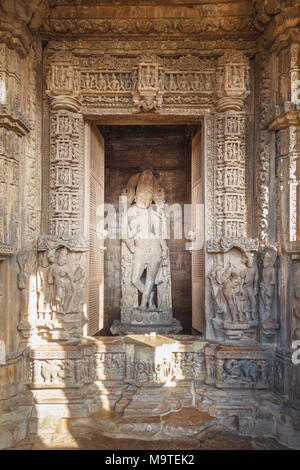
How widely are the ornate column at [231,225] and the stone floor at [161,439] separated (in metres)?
1.32

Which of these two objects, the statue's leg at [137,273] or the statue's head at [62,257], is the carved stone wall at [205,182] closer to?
the statue's head at [62,257]

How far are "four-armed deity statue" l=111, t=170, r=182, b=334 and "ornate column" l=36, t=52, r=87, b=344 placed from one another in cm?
157

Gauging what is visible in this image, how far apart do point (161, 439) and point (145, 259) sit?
3.28 meters

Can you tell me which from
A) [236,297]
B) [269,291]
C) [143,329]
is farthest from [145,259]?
[269,291]

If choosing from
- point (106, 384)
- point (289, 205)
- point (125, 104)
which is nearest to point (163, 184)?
point (125, 104)

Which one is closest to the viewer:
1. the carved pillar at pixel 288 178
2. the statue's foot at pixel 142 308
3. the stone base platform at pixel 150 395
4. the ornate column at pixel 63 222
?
the stone base platform at pixel 150 395

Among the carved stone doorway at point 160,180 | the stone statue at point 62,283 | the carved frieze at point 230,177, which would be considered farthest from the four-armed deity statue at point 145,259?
the carved frieze at point 230,177

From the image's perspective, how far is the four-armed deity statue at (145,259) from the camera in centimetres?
677

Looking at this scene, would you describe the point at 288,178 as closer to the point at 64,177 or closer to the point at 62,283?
the point at 64,177

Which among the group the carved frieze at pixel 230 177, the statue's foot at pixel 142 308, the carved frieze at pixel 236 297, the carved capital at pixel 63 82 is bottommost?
the statue's foot at pixel 142 308

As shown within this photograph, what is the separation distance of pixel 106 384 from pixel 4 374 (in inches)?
60.4

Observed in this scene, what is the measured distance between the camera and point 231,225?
17.7 feet

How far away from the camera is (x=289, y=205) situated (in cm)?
493

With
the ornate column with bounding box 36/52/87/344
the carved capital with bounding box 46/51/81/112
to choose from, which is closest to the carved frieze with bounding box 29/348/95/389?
the ornate column with bounding box 36/52/87/344
